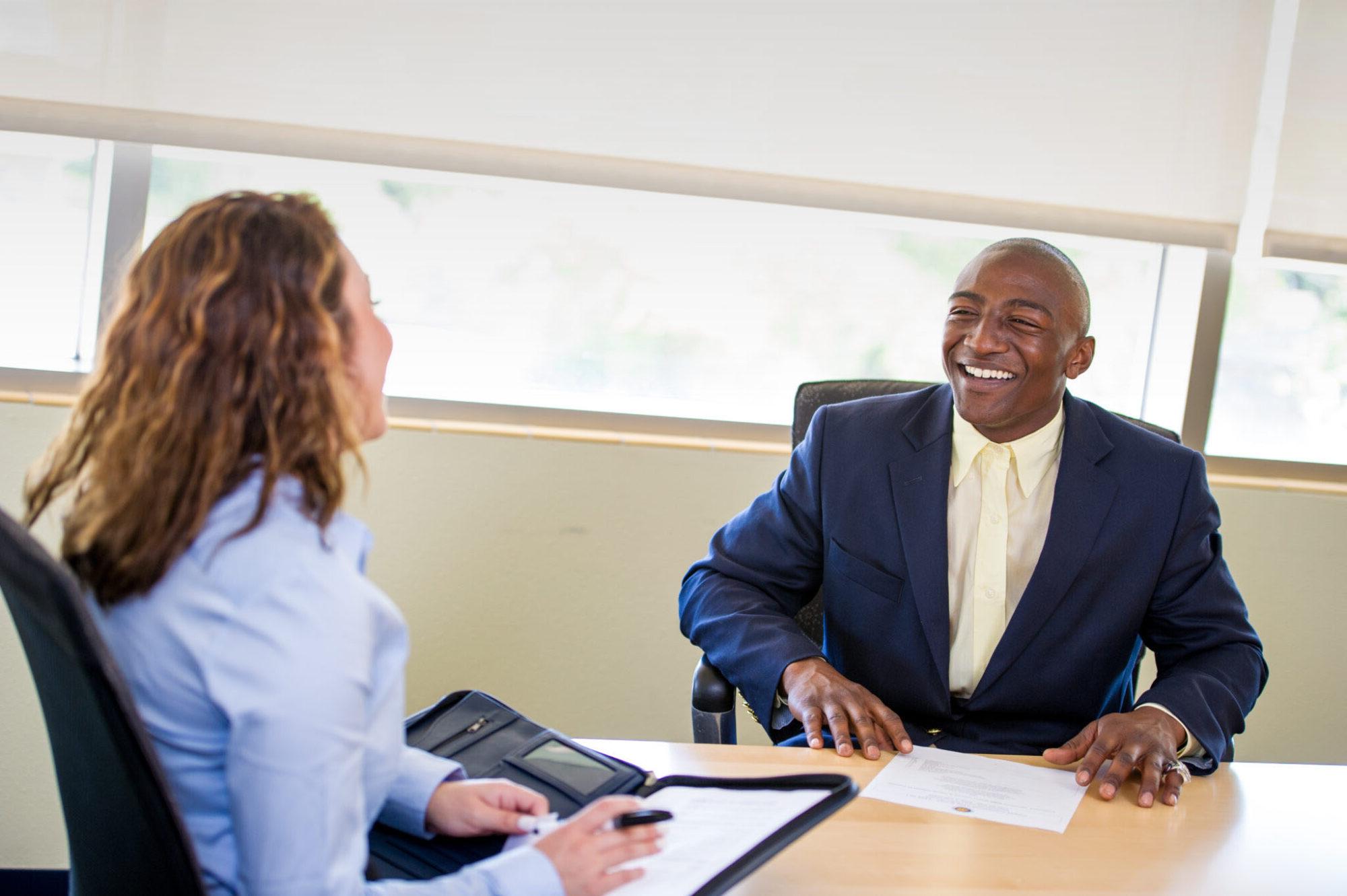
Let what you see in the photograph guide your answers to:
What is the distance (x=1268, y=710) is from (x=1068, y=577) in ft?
5.16

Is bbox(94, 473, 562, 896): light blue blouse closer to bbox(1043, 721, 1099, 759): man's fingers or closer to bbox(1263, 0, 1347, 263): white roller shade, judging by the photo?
bbox(1043, 721, 1099, 759): man's fingers

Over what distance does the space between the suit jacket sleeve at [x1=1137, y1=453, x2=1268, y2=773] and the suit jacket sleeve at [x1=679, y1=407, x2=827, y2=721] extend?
0.54 metres

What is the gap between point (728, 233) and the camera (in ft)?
8.80

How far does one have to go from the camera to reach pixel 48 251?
2.42m

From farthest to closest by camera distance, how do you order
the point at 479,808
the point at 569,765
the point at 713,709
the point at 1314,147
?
the point at 1314,147, the point at 713,709, the point at 569,765, the point at 479,808

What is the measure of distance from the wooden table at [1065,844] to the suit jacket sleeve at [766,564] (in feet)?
1.31

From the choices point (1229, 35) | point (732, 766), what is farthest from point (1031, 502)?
point (1229, 35)

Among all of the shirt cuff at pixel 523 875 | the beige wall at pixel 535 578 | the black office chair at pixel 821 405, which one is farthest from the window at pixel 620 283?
the shirt cuff at pixel 523 875

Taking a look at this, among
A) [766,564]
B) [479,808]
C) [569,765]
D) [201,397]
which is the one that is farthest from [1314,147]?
[201,397]

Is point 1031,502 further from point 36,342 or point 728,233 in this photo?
point 36,342

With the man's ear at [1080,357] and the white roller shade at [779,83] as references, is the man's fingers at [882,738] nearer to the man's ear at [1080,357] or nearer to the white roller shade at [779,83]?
the man's ear at [1080,357]

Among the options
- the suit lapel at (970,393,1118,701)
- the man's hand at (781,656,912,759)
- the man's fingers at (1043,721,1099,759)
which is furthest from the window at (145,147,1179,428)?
the man's fingers at (1043,721,1099,759)

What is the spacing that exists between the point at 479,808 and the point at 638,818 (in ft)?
0.61

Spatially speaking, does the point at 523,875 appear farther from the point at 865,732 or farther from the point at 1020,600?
the point at 1020,600
